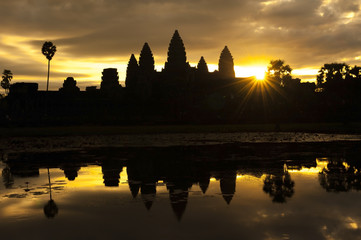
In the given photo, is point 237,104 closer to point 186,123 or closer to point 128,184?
point 186,123

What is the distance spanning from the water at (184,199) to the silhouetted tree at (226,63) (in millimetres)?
107648

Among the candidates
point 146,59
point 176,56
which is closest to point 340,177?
point 176,56

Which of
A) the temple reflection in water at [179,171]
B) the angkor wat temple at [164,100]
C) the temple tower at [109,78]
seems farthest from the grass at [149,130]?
the temple tower at [109,78]

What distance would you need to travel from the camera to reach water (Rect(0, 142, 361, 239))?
7.61 m

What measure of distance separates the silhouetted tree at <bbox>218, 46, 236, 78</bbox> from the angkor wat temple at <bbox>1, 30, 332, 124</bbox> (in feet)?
43.3

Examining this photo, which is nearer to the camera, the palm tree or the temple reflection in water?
the temple reflection in water

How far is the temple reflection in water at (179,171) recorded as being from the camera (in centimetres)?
1137

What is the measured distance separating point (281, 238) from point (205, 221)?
168 cm

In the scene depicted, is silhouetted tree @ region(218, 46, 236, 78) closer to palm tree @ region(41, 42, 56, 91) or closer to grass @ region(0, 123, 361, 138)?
palm tree @ region(41, 42, 56, 91)

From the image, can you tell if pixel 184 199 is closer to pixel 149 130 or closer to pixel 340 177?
pixel 340 177

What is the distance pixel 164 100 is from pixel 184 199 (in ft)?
241

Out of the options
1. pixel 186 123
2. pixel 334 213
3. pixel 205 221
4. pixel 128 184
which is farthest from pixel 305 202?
pixel 186 123

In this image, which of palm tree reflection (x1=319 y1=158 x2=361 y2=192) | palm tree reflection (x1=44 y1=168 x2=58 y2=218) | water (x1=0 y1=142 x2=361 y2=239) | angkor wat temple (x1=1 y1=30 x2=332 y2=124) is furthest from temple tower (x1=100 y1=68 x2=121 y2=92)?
palm tree reflection (x1=44 y1=168 x2=58 y2=218)

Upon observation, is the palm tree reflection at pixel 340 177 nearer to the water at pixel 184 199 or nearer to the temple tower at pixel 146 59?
the water at pixel 184 199
